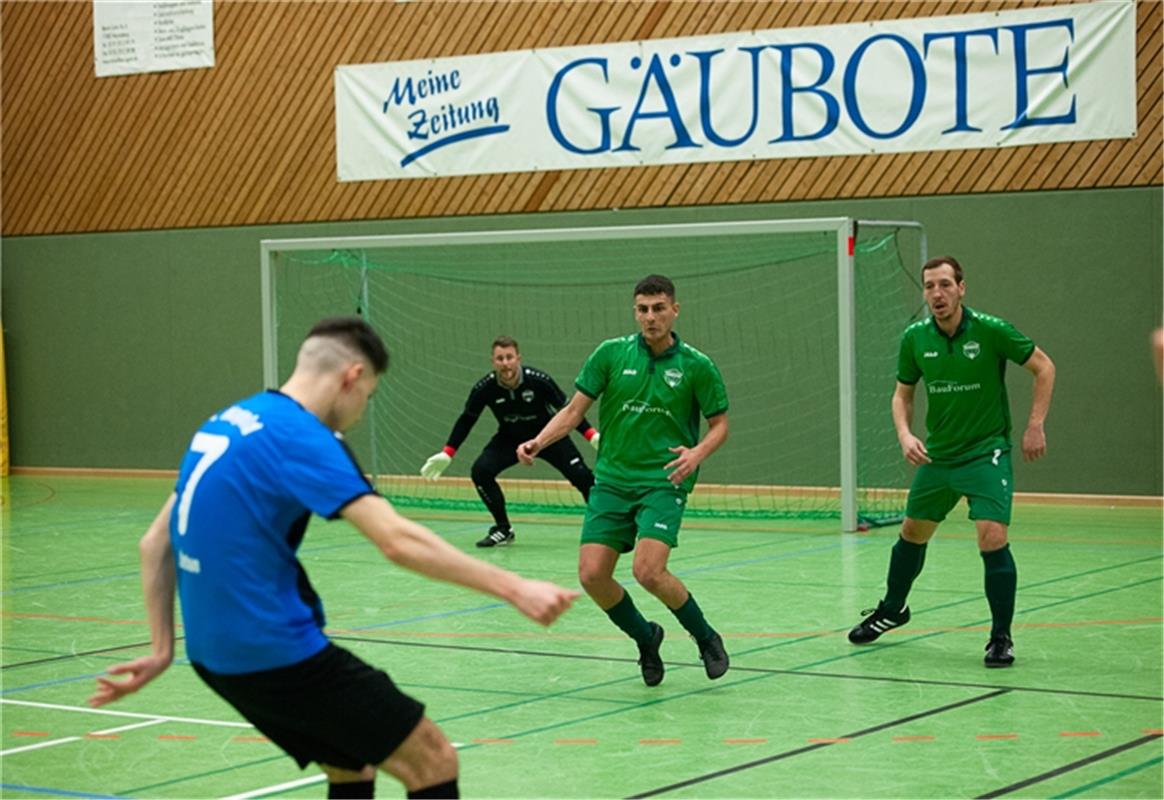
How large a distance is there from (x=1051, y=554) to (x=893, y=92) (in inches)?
249

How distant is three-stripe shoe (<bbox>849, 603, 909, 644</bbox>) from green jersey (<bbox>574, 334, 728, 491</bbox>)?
1.69m

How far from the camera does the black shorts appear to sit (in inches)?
179

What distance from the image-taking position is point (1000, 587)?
367 inches

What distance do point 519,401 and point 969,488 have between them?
663cm

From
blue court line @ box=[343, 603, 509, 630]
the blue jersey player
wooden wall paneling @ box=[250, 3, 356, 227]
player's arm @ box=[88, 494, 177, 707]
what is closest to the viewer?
the blue jersey player

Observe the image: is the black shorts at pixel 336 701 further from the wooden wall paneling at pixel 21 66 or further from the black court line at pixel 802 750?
the wooden wall paneling at pixel 21 66

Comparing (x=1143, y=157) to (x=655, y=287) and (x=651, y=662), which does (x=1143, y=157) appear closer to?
(x=655, y=287)

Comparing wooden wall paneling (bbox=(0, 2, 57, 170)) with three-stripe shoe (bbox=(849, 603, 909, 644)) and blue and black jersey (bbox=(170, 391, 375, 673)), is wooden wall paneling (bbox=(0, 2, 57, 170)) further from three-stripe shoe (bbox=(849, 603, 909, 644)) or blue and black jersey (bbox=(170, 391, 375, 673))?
blue and black jersey (bbox=(170, 391, 375, 673))

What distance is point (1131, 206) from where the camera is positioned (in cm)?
1755

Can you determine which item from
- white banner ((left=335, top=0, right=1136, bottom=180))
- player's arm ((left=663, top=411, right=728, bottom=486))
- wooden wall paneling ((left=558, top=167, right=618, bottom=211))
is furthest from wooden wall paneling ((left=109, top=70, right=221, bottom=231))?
player's arm ((left=663, top=411, right=728, bottom=486))

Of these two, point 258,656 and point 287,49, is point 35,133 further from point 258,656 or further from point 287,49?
point 258,656

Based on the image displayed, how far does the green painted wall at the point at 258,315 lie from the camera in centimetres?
1769

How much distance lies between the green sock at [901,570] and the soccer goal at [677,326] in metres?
5.99

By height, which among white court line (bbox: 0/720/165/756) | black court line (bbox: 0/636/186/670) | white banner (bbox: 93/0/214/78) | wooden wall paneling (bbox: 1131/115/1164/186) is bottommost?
white court line (bbox: 0/720/165/756)
